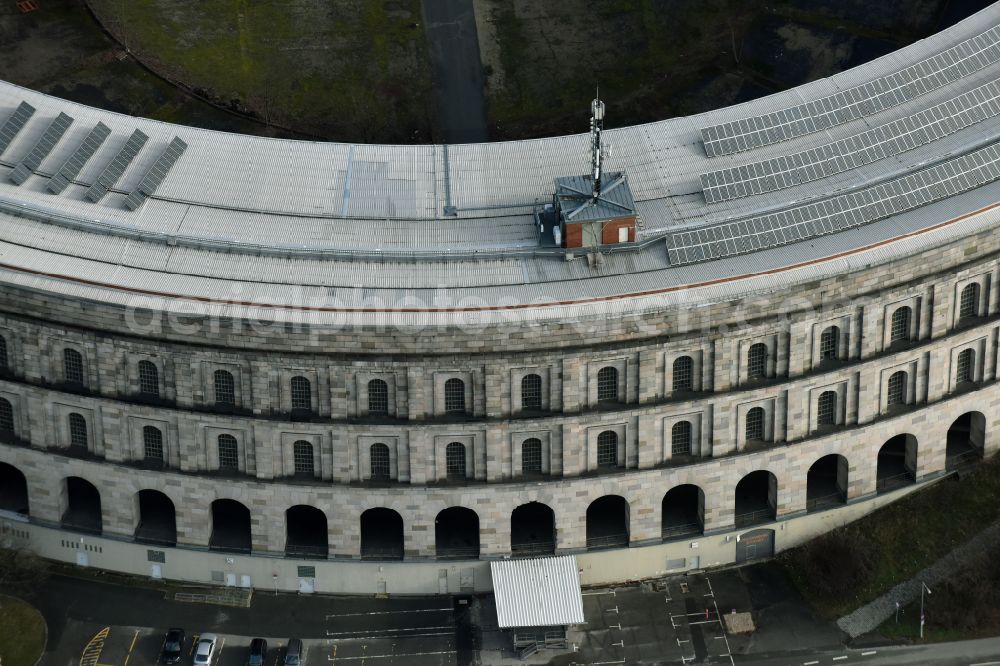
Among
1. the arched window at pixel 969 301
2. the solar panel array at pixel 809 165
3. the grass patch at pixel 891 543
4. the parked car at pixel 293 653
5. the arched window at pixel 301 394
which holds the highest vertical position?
the solar panel array at pixel 809 165

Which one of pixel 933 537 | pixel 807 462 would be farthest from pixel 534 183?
pixel 933 537

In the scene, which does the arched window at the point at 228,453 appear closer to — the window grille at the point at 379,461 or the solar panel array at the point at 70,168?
the window grille at the point at 379,461

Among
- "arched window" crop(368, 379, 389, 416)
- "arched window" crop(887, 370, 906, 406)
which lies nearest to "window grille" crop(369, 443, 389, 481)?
"arched window" crop(368, 379, 389, 416)

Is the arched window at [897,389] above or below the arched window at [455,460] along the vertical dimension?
above

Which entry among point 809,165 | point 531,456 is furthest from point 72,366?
point 809,165

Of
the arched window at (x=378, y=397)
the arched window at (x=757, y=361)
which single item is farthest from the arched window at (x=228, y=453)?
the arched window at (x=757, y=361)

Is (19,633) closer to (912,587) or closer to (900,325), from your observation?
(912,587)
